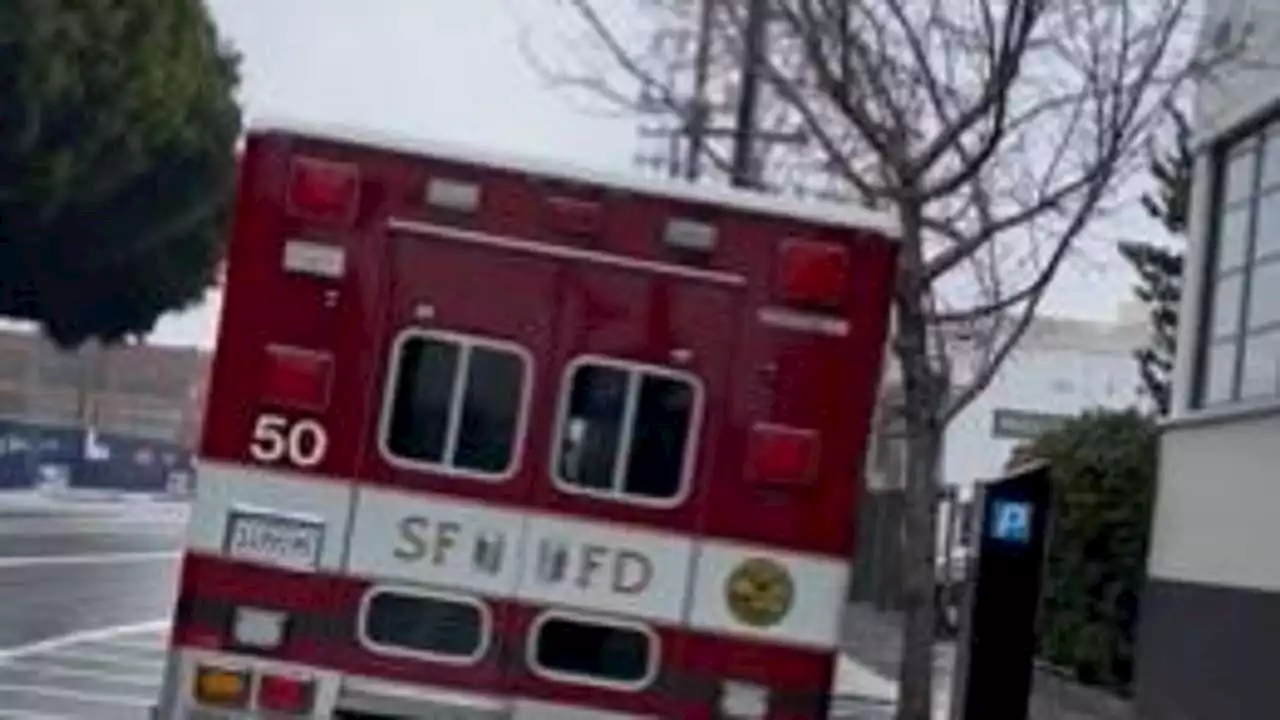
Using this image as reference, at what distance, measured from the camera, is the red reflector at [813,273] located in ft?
30.1

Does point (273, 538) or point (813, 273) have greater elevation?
point (813, 273)

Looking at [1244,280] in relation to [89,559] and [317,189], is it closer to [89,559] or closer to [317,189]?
[317,189]

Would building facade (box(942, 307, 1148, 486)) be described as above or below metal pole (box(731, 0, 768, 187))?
above

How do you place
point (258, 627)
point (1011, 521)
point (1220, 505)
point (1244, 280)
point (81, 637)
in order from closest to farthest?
point (258, 627), point (1011, 521), point (1220, 505), point (1244, 280), point (81, 637)

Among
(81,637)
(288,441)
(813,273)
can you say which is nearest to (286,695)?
(288,441)

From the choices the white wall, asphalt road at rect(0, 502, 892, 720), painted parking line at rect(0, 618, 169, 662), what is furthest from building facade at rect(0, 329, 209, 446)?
the white wall

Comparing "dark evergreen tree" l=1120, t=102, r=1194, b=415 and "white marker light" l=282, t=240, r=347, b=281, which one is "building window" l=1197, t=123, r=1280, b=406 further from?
"dark evergreen tree" l=1120, t=102, r=1194, b=415

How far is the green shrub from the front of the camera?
23.8 m

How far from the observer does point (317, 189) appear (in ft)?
30.2

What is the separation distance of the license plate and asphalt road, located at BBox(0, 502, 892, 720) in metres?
8.28

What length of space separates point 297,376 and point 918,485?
7300 millimetres

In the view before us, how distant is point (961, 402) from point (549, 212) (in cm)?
846

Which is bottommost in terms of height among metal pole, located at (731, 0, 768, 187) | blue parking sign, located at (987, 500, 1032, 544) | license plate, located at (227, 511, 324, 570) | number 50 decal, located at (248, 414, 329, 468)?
license plate, located at (227, 511, 324, 570)

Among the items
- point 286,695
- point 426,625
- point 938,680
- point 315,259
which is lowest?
point 938,680
